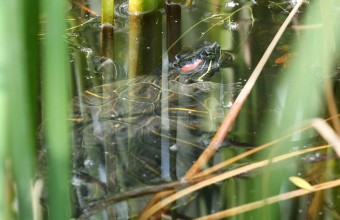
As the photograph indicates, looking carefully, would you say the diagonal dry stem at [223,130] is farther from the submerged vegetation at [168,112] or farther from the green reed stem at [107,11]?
the green reed stem at [107,11]

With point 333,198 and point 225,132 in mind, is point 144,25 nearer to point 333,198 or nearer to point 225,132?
point 225,132

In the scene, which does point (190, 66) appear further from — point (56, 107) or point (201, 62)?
point (56, 107)

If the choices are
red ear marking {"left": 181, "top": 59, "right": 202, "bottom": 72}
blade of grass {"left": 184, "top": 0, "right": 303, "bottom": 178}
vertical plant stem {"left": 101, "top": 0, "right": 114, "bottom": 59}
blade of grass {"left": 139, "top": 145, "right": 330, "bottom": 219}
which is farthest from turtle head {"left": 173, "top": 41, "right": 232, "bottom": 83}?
blade of grass {"left": 139, "top": 145, "right": 330, "bottom": 219}

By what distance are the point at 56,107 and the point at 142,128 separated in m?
0.91

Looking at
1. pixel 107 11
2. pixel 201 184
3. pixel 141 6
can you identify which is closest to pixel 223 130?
pixel 201 184

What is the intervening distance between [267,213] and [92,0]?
65.6 inches

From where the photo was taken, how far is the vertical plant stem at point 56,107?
19.1 inches

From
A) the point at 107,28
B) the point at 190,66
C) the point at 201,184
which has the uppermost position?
the point at 107,28

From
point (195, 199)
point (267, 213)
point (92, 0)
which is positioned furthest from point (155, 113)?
point (92, 0)

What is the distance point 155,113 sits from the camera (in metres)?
1.51

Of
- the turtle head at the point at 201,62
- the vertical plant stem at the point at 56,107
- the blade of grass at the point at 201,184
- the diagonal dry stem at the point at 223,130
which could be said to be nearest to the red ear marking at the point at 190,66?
the turtle head at the point at 201,62

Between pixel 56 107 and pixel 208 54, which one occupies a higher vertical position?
pixel 56 107

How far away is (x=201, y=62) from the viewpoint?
6.01 feet

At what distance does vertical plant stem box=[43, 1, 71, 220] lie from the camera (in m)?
0.48
